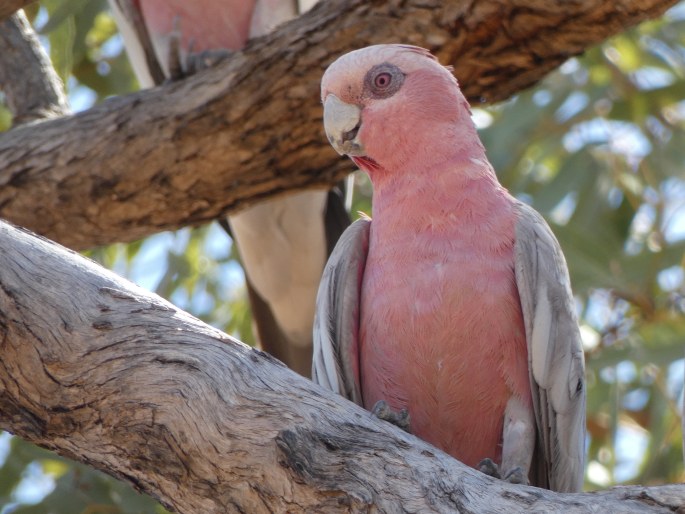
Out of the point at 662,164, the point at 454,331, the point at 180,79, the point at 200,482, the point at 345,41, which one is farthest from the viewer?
the point at 662,164

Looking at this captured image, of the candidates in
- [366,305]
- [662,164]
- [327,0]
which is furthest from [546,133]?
[366,305]

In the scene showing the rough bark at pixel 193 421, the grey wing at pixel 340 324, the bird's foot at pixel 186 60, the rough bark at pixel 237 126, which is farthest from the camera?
the bird's foot at pixel 186 60

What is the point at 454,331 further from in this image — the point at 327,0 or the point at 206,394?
the point at 327,0

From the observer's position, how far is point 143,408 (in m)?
2.47

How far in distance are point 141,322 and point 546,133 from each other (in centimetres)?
358

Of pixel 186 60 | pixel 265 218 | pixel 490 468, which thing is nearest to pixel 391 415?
pixel 490 468

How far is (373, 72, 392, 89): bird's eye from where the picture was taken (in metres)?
3.26

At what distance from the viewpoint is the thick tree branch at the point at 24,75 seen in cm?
494

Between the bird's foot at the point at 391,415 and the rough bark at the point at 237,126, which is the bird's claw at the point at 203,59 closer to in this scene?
the rough bark at the point at 237,126

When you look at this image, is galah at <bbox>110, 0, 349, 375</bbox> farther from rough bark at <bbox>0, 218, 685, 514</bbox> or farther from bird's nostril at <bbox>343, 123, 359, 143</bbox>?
rough bark at <bbox>0, 218, 685, 514</bbox>

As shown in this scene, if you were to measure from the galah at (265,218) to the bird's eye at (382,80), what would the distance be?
215cm

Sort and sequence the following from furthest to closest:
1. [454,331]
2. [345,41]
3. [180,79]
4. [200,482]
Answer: [180,79]
[345,41]
[454,331]
[200,482]

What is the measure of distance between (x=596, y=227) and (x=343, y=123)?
2426 millimetres

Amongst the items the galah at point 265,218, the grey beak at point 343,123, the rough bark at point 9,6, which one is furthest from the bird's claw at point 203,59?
the grey beak at point 343,123
